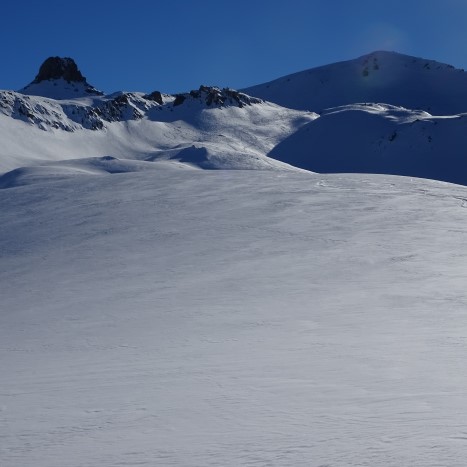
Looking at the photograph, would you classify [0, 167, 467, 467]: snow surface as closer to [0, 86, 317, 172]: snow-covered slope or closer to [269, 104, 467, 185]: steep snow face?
[0, 86, 317, 172]: snow-covered slope

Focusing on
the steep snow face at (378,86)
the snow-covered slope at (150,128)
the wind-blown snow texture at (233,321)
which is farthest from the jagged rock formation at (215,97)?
the wind-blown snow texture at (233,321)

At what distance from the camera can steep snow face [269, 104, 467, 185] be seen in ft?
224

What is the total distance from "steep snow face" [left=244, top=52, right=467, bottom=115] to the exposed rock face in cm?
4158

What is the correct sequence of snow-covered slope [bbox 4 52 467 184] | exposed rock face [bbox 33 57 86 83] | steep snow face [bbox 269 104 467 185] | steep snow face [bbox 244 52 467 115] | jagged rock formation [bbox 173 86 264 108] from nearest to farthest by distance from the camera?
snow-covered slope [bbox 4 52 467 184] → steep snow face [bbox 269 104 467 185] → jagged rock formation [bbox 173 86 264 108] → exposed rock face [bbox 33 57 86 83] → steep snow face [bbox 244 52 467 115]

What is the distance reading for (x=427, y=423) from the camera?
4945 millimetres

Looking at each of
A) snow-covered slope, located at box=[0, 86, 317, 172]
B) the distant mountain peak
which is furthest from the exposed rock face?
snow-covered slope, located at box=[0, 86, 317, 172]

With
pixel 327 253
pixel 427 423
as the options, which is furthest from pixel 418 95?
pixel 427 423

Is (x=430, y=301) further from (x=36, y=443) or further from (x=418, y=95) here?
(x=418, y=95)

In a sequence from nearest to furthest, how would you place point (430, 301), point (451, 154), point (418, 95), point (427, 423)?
point (427, 423) < point (430, 301) < point (451, 154) < point (418, 95)

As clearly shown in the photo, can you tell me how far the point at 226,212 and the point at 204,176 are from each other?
25.1 ft

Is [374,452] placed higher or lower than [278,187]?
lower

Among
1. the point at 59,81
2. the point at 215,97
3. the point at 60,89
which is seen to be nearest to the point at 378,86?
the point at 215,97

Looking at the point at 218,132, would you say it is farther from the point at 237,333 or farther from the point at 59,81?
the point at 237,333

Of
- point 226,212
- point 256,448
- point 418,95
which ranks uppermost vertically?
point 418,95
